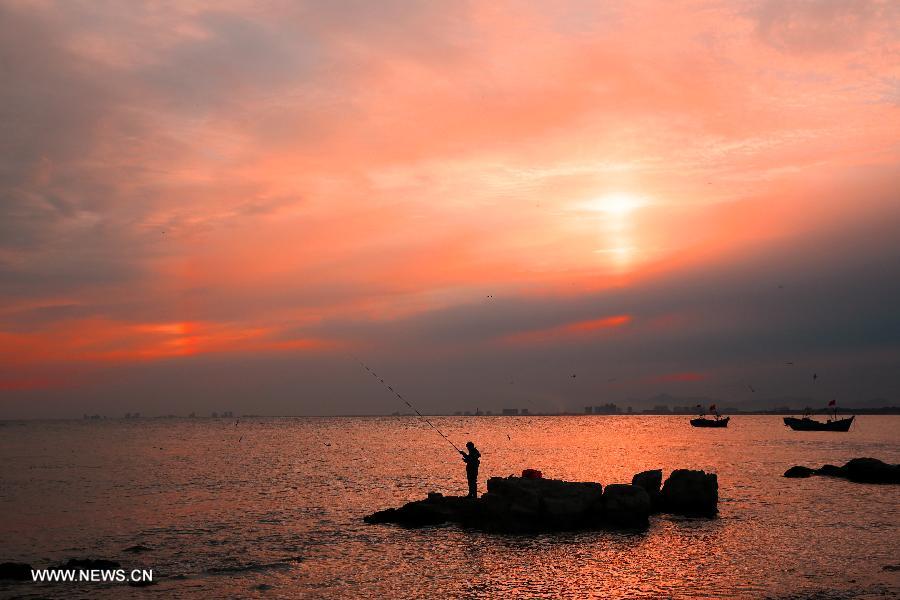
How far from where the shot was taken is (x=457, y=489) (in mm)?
43969

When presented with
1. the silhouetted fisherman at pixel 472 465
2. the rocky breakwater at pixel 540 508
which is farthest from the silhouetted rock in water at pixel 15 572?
the silhouetted fisherman at pixel 472 465

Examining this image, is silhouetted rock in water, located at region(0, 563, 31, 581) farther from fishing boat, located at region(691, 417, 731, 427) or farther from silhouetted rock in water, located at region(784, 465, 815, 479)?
fishing boat, located at region(691, 417, 731, 427)

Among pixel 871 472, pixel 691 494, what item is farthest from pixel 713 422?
pixel 691 494

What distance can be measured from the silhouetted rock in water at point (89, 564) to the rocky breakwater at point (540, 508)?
10.9m

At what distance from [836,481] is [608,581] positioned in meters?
30.7

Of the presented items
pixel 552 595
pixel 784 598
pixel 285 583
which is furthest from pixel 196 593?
pixel 784 598

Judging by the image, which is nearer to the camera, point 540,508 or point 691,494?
point 540,508

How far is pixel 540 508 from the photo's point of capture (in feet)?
90.3

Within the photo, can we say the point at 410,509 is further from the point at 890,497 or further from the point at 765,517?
the point at 890,497

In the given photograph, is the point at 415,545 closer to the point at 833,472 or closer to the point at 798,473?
the point at 798,473

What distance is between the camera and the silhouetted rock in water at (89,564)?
22.5m

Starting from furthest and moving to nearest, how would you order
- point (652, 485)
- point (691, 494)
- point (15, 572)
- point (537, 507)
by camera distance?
point (652, 485) < point (691, 494) < point (537, 507) < point (15, 572)

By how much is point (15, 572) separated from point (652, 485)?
24808 mm

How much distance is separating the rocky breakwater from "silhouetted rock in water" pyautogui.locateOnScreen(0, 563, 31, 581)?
13.1 m
